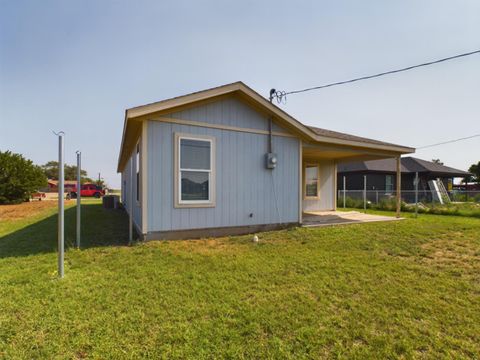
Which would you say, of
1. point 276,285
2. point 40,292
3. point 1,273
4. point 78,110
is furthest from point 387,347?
point 78,110

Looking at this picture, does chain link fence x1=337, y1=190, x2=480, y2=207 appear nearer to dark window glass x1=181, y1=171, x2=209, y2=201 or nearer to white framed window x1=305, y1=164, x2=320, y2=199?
white framed window x1=305, y1=164, x2=320, y2=199

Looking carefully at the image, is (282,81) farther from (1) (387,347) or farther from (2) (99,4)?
(1) (387,347)

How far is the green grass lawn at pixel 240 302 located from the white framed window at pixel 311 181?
617cm

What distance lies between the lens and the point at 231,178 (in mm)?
6395

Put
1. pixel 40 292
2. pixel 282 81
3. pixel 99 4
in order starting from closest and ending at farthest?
pixel 40 292, pixel 99 4, pixel 282 81

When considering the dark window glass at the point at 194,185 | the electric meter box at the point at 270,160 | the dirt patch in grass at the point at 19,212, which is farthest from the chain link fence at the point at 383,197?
the dirt patch in grass at the point at 19,212

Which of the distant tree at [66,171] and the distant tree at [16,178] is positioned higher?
the distant tree at [66,171]

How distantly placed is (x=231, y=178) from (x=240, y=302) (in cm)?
375

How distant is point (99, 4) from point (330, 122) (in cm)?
1248

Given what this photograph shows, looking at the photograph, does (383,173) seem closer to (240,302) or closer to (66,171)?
(240,302)

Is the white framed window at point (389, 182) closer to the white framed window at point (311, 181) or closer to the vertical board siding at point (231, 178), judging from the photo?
the white framed window at point (311, 181)

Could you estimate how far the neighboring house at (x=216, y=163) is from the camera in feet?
18.2

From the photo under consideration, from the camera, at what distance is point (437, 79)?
8766 mm

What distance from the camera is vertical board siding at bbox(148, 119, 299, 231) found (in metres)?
5.59
